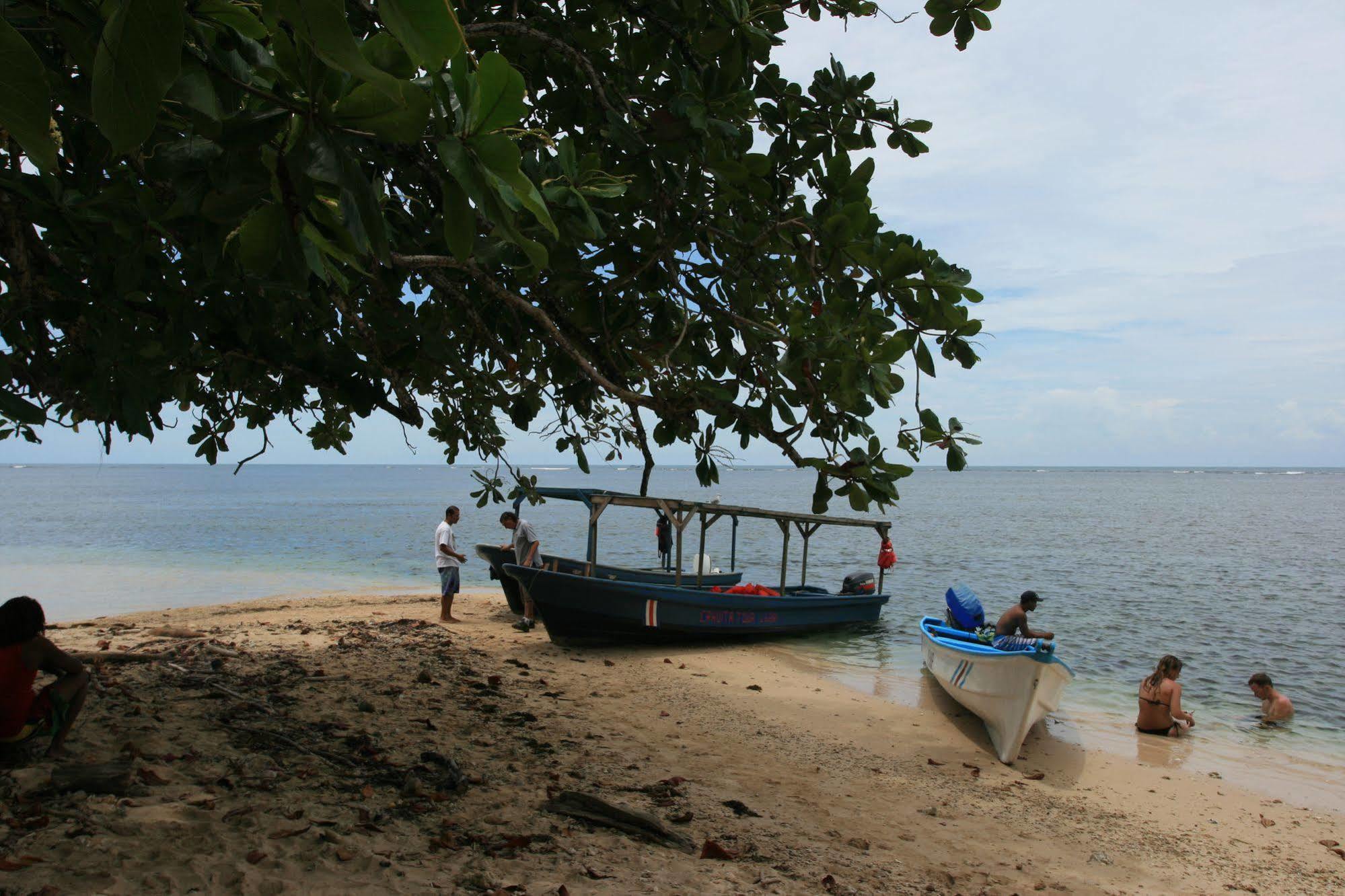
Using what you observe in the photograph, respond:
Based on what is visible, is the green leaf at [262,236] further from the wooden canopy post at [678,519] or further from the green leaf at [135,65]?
the wooden canopy post at [678,519]

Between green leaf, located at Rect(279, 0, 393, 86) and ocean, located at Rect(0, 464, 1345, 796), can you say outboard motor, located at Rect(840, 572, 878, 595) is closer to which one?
ocean, located at Rect(0, 464, 1345, 796)

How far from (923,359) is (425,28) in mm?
2580

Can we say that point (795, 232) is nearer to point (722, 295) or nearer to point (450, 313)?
point (722, 295)

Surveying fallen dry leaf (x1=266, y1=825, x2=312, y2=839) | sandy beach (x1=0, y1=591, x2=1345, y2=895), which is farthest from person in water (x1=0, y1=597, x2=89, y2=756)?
fallen dry leaf (x1=266, y1=825, x2=312, y2=839)

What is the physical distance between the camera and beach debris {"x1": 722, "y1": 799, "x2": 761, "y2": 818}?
16.7 ft

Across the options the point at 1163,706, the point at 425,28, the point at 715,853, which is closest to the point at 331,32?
the point at 425,28

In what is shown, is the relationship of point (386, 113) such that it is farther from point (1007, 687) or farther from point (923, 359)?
point (1007, 687)

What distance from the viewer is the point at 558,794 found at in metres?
4.87

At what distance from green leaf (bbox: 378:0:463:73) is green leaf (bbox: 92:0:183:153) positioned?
0.75 ft

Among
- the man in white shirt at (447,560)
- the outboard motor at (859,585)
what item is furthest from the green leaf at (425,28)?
the outboard motor at (859,585)

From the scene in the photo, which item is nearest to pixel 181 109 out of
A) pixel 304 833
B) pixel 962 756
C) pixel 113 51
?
pixel 113 51

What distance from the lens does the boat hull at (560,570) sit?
12.7 m

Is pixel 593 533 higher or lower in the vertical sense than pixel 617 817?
higher

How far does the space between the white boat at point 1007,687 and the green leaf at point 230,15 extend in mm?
8082
